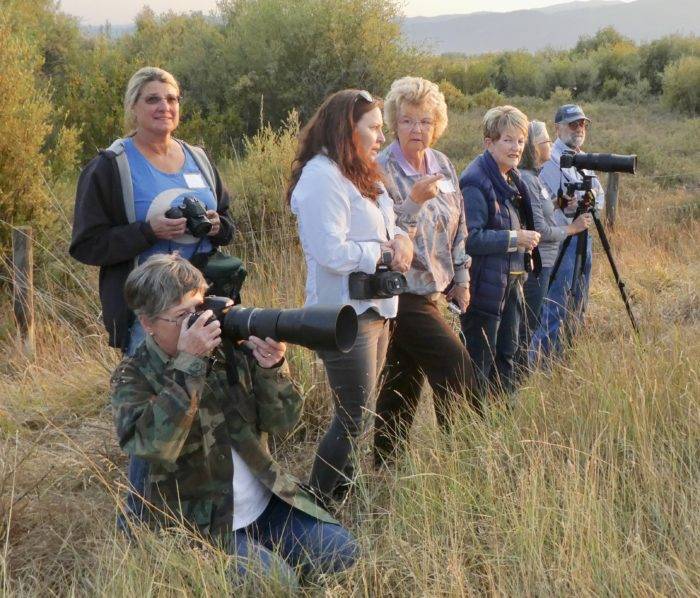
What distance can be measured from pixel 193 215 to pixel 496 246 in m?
1.56

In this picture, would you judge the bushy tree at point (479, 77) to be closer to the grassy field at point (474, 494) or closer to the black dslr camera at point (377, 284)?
the grassy field at point (474, 494)

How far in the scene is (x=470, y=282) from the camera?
4211 mm

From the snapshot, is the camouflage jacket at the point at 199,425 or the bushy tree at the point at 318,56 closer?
the camouflage jacket at the point at 199,425

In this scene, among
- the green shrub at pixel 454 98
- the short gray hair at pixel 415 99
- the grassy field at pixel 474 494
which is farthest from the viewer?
the green shrub at pixel 454 98

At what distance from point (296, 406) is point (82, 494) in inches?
45.7

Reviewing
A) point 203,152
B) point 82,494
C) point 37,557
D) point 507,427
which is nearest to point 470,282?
point 507,427

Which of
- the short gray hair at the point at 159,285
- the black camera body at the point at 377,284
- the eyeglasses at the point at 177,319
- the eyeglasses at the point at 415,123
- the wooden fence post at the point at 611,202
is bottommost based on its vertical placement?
the wooden fence post at the point at 611,202

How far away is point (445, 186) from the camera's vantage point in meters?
3.73

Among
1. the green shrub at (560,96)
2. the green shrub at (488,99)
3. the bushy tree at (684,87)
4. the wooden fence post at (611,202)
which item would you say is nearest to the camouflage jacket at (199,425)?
the wooden fence post at (611,202)

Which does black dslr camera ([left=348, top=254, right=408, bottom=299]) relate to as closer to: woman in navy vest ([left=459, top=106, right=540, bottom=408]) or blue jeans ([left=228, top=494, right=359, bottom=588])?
blue jeans ([left=228, top=494, right=359, bottom=588])

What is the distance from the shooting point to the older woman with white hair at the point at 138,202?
10.5 feet

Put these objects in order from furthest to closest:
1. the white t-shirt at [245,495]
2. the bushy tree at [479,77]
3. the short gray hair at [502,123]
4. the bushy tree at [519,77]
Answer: the bushy tree at [479,77]
the bushy tree at [519,77]
the short gray hair at [502,123]
the white t-shirt at [245,495]

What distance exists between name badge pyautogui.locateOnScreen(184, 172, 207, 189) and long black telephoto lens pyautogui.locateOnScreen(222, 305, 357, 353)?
1.16 meters

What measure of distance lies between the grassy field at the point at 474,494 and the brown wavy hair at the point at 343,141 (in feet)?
3.32
